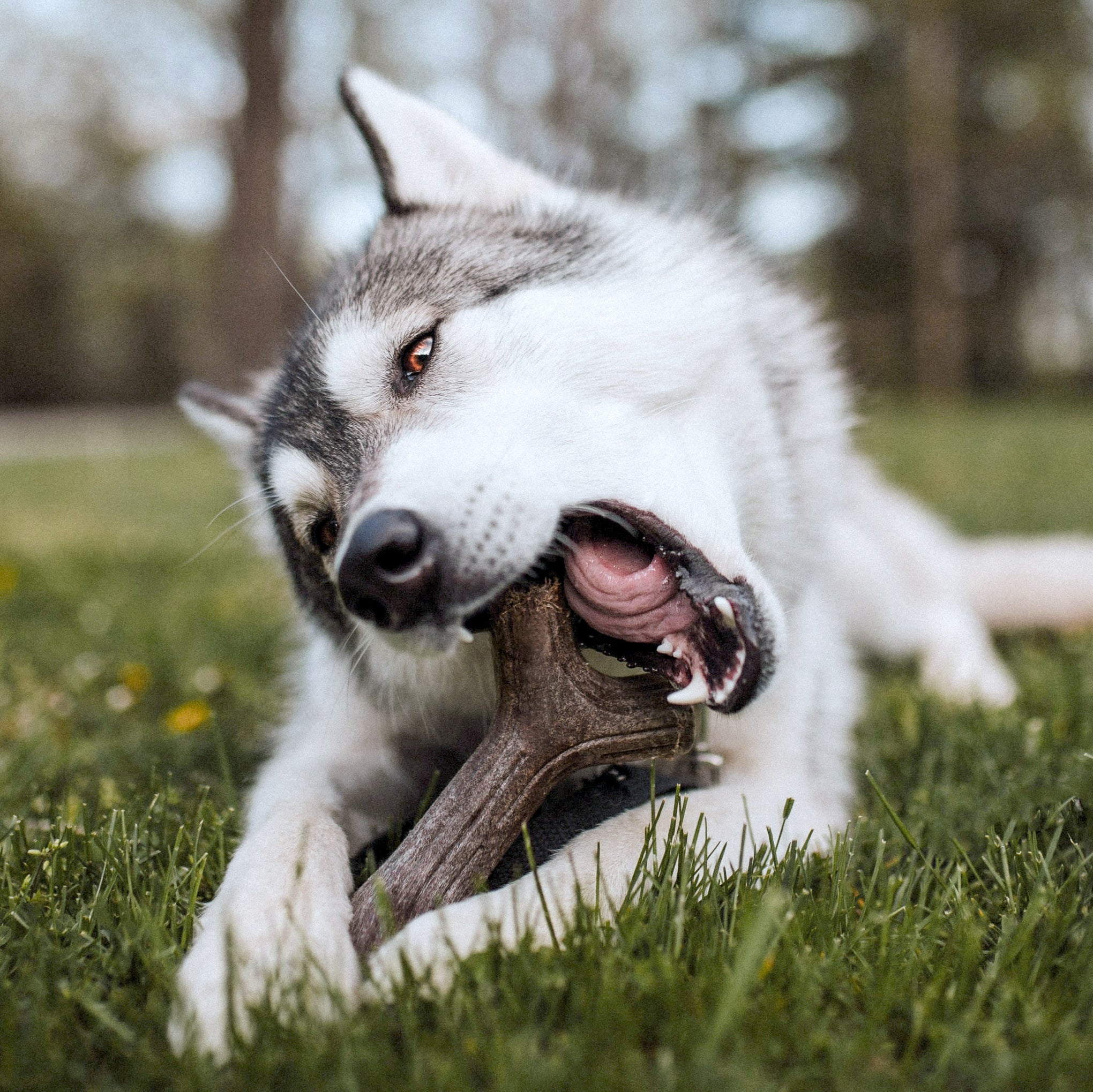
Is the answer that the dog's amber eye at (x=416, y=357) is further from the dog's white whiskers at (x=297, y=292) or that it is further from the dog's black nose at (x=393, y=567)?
the dog's black nose at (x=393, y=567)

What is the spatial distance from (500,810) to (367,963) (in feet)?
1.02

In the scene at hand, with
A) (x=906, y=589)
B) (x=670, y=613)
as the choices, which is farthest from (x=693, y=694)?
(x=906, y=589)

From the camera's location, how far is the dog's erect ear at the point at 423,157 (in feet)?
8.43

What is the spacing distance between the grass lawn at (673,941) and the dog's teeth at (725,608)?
36 centimetres

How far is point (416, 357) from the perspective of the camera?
6.61 ft

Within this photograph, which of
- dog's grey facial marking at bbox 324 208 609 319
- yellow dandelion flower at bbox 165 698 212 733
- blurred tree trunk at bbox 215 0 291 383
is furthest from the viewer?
blurred tree trunk at bbox 215 0 291 383

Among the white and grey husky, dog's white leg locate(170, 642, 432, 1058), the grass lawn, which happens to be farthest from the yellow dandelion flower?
dog's white leg locate(170, 642, 432, 1058)

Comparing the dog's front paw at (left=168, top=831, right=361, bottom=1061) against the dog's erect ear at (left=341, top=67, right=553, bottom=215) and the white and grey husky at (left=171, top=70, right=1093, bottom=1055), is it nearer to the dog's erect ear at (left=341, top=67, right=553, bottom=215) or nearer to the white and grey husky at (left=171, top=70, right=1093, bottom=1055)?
the white and grey husky at (left=171, top=70, right=1093, bottom=1055)

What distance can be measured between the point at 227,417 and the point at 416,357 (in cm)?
85

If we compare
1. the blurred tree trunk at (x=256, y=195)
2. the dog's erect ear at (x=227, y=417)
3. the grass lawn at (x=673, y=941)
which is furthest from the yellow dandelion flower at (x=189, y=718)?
the blurred tree trunk at (x=256, y=195)

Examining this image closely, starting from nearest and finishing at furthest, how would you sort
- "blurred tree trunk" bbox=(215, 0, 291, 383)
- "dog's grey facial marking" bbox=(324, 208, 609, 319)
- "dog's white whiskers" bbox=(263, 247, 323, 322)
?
"dog's grey facial marking" bbox=(324, 208, 609, 319) → "dog's white whiskers" bbox=(263, 247, 323, 322) → "blurred tree trunk" bbox=(215, 0, 291, 383)

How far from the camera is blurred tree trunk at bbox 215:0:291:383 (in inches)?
446

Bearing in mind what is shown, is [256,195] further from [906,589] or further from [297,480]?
[297,480]

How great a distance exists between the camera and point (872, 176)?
74.1 feet
